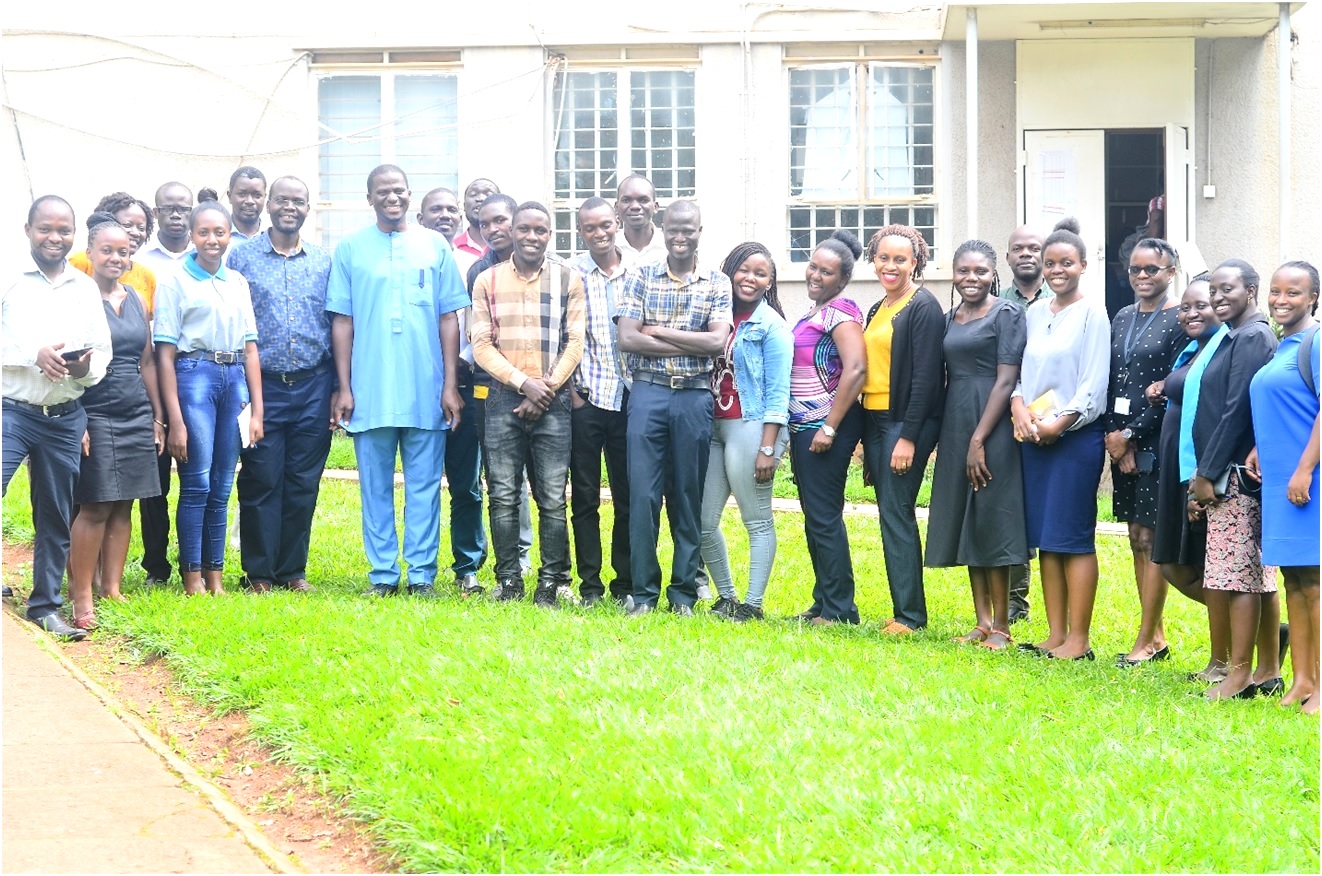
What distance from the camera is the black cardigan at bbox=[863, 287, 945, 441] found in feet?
26.9

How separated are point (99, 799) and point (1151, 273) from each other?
222 inches

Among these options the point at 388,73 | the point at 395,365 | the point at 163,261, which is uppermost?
the point at 388,73

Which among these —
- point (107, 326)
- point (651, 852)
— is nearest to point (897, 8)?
point (107, 326)

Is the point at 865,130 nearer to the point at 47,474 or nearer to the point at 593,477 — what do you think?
the point at 593,477

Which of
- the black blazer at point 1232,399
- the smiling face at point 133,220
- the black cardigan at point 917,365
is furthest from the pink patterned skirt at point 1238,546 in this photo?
the smiling face at point 133,220

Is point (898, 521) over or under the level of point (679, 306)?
under

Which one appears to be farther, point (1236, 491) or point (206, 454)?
point (206, 454)

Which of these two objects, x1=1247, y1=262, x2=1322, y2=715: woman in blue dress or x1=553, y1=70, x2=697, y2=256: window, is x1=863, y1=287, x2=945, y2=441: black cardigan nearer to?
x1=1247, y1=262, x2=1322, y2=715: woman in blue dress

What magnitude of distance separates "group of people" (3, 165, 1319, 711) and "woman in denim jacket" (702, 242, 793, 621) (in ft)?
0.06

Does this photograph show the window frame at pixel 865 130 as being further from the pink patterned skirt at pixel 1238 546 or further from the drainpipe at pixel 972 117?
the pink patterned skirt at pixel 1238 546

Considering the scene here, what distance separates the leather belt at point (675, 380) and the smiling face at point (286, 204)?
2140 mm

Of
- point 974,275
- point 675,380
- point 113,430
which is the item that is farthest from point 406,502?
point 974,275

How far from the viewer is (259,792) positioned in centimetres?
557

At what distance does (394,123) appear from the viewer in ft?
55.4
